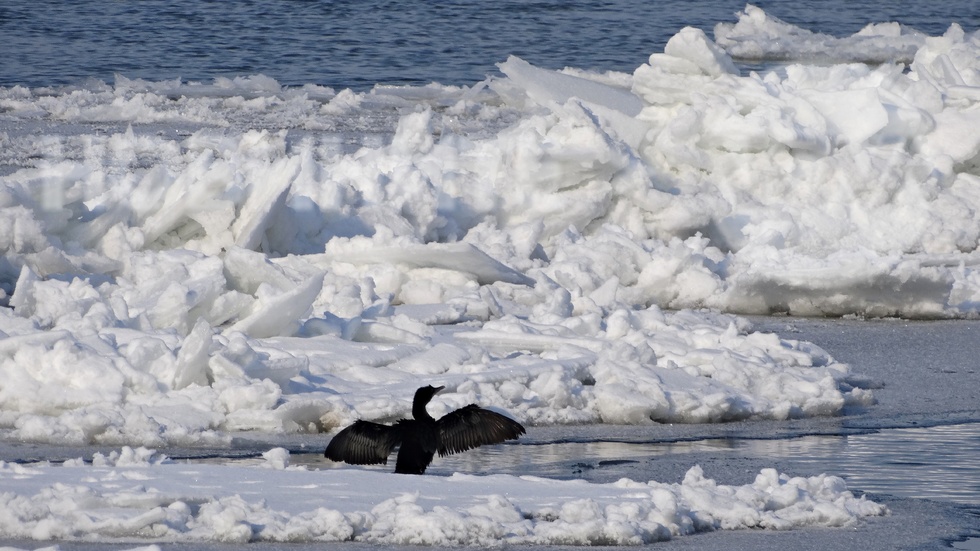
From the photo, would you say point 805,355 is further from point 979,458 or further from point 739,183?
point 739,183

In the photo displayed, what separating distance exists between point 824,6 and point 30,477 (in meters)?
27.3

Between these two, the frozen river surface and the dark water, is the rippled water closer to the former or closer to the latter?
the frozen river surface

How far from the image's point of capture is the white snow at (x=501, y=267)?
6.05m

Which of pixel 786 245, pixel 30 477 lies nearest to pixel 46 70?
pixel 786 245

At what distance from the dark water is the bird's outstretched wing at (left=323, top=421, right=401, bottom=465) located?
13.7 metres

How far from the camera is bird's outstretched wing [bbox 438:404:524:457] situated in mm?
5305

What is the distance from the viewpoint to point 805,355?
749 cm

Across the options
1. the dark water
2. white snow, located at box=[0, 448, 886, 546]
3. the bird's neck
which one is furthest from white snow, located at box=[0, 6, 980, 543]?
the dark water

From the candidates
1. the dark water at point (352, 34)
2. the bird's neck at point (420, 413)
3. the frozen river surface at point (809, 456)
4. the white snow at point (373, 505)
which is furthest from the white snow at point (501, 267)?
the dark water at point (352, 34)

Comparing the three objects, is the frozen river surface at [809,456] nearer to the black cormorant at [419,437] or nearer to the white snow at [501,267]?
the white snow at [501,267]

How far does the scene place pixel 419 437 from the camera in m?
5.32

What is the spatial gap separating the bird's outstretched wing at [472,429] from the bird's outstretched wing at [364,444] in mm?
182

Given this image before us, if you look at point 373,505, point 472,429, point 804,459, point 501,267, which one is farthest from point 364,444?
point 501,267

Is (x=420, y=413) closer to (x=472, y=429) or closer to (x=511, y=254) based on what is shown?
(x=472, y=429)
